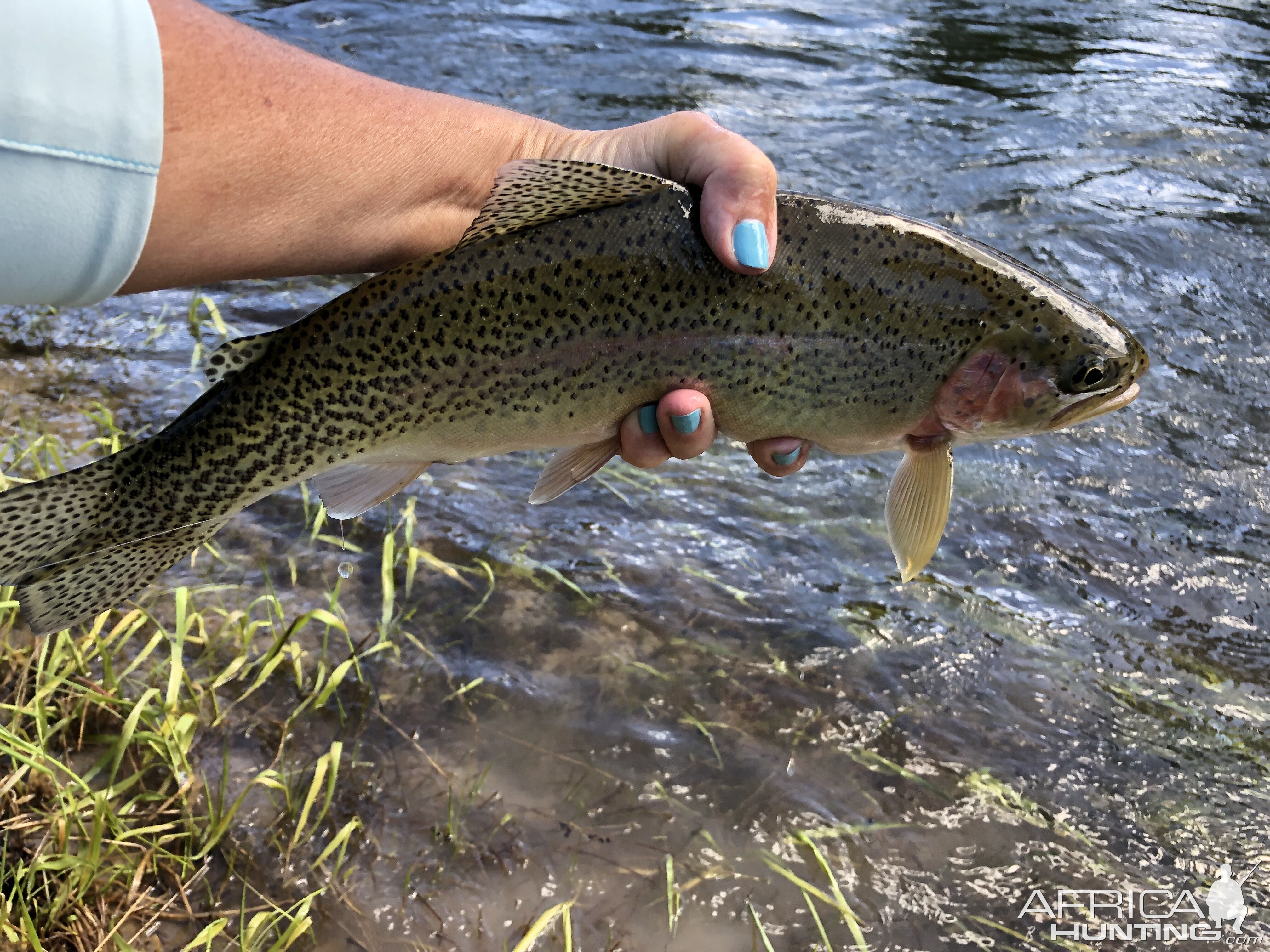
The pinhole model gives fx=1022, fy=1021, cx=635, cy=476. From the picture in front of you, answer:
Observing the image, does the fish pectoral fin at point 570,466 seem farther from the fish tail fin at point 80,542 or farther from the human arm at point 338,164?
the fish tail fin at point 80,542

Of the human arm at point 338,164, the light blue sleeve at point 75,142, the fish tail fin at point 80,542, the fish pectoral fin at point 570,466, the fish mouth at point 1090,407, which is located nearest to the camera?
the light blue sleeve at point 75,142

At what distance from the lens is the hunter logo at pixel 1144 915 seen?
11.1ft

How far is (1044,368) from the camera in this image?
282 centimetres

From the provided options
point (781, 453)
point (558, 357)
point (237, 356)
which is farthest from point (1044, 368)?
point (237, 356)

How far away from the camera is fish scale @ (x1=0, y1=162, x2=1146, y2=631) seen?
2588 millimetres

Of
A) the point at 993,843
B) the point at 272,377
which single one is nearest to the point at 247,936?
the point at 272,377

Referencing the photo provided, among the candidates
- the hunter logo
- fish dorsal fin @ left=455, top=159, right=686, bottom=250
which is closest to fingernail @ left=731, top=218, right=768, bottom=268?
fish dorsal fin @ left=455, top=159, right=686, bottom=250

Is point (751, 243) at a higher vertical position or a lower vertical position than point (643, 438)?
higher

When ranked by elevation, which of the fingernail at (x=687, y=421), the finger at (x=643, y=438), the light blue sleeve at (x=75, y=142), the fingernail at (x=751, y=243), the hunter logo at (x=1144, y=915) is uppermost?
the light blue sleeve at (x=75, y=142)

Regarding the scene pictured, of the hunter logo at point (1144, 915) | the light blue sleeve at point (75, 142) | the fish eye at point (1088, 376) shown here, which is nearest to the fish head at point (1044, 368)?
the fish eye at point (1088, 376)

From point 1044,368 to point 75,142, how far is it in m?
2.37

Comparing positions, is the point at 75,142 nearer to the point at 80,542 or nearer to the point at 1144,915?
the point at 80,542

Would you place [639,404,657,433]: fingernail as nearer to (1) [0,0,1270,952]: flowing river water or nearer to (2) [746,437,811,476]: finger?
(2) [746,437,811,476]: finger

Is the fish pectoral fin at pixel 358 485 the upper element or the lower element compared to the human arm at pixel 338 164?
lower
